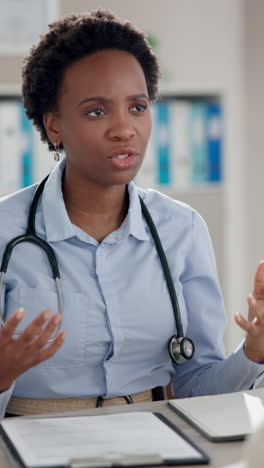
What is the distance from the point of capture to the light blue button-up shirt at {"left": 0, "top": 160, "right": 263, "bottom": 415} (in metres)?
1.51

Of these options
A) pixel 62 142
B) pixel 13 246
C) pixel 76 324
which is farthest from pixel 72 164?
pixel 76 324

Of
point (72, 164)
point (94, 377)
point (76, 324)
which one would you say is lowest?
point (94, 377)

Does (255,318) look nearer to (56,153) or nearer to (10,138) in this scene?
(56,153)

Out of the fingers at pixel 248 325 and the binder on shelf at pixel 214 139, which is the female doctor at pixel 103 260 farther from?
the binder on shelf at pixel 214 139

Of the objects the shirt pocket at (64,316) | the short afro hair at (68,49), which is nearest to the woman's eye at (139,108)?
the short afro hair at (68,49)

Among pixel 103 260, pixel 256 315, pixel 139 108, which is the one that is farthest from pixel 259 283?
pixel 139 108

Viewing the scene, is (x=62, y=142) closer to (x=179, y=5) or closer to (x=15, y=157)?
(x=15, y=157)

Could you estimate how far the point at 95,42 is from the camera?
1.57 metres

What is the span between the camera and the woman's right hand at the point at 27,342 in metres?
1.18

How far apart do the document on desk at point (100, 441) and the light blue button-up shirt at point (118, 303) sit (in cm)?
25

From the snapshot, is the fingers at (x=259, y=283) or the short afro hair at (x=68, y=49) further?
the short afro hair at (x=68, y=49)

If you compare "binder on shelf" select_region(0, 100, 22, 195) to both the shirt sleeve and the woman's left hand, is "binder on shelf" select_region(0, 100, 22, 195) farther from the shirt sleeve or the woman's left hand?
the woman's left hand

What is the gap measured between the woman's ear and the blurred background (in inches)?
64.8

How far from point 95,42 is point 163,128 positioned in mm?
1915
